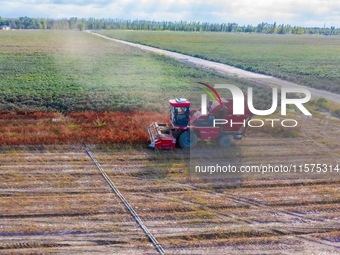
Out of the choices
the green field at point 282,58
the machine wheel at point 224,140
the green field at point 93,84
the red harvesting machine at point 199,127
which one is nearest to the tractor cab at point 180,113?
the red harvesting machine at point 199,127

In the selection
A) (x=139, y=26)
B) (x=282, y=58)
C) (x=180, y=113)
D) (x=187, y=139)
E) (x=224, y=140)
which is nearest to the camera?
(x=180, y=113)

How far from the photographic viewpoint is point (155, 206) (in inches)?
336

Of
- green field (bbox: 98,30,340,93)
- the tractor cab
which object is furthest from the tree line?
the tractor cab

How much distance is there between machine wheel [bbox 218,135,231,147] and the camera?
39.6ft

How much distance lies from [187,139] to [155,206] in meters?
3.81

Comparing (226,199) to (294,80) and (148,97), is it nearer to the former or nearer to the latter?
(148,97)

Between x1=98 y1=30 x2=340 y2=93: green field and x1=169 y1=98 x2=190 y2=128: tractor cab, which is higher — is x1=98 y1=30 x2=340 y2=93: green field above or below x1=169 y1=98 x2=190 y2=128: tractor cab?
above

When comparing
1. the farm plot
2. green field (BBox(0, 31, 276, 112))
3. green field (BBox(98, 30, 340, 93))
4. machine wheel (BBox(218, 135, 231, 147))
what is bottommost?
Answer: the farm plot

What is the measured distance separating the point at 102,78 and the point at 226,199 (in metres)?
20.8

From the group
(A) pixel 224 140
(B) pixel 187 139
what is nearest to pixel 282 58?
(A) pixel 224 140

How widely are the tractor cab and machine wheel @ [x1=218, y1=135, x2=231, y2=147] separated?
4.02ft

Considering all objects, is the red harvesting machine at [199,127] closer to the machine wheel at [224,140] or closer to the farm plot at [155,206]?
the machine wheel at [224,140]

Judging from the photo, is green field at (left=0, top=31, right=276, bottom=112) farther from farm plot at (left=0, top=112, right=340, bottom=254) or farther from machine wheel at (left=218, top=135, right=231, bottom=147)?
farm plot at (left=0, top=112, right=340, bottom=254)

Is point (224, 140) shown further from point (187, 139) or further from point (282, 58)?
point (282, 58)
